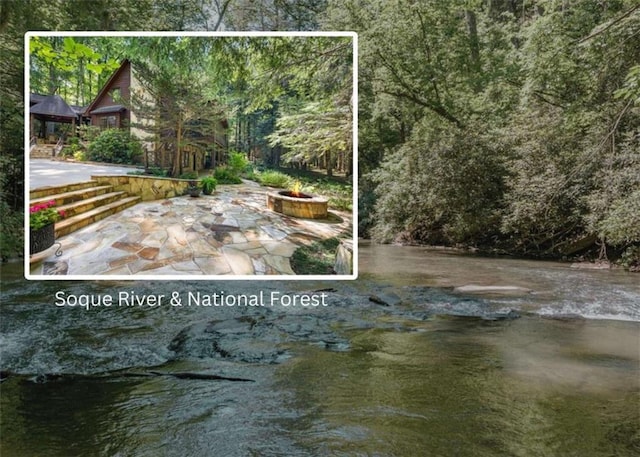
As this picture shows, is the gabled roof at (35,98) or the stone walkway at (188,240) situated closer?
the stone walkway at (188,240)

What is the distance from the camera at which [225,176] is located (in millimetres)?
2537

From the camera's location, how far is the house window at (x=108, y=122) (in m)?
2.42

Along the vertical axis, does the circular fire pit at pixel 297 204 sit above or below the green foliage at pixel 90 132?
below

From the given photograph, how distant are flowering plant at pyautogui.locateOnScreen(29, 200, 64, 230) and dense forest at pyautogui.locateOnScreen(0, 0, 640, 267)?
18.9ft

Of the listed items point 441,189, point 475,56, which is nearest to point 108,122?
point 441,189

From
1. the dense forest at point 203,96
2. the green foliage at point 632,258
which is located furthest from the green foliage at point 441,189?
the dense forest at point 203,96

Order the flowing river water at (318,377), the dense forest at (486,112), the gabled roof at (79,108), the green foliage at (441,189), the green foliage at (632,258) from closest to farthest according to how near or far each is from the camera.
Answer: the gabled roof at (79,108)
the flowing river water at (318,377)
the dense forest at (486,112)
the green foliage at (632,258)
the green foliage at (441,189)

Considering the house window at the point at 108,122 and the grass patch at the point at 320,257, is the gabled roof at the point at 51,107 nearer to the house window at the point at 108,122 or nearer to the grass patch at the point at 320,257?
the house window at the point at 108,122

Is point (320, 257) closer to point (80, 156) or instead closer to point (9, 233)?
point (80, 156)

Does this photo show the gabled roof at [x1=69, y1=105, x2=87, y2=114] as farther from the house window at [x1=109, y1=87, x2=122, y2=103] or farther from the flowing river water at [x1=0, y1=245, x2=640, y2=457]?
the flowing river water at [x1=0, y1=245, x2=640, y2=457]

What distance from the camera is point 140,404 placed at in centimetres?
349

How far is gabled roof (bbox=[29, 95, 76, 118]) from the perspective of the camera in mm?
2469

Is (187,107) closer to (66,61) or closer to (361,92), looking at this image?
(66,61)

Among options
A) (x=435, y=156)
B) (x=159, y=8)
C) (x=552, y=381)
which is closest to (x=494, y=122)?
(x=435, y=156)
